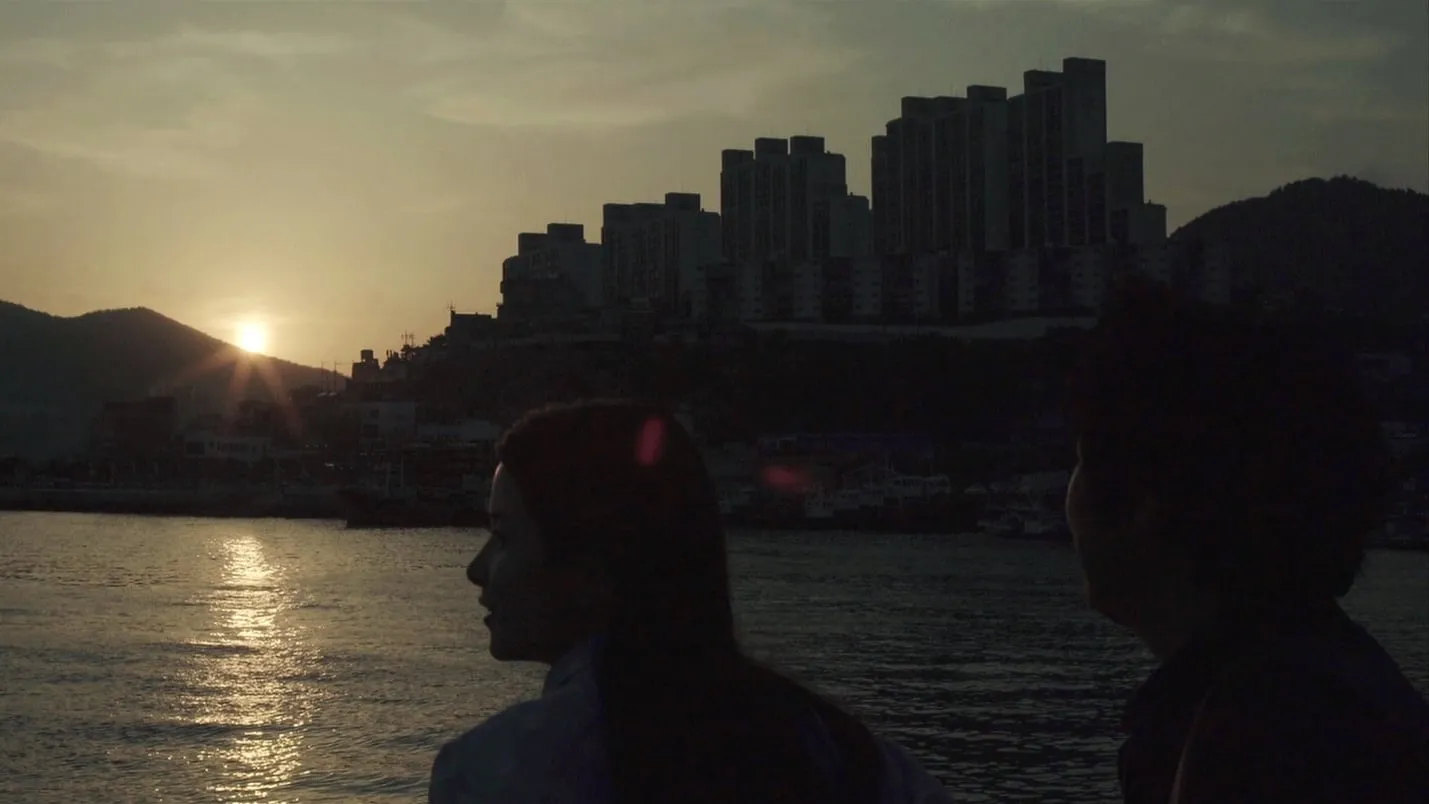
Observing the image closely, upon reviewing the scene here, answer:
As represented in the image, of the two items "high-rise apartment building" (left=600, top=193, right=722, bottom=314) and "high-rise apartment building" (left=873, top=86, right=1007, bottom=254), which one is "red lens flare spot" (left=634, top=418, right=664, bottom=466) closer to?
"high-rise apartment building" (left=873, top=86, right=1007, bottom=254)

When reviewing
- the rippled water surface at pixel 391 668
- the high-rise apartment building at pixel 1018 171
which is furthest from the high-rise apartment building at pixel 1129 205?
the rippled water surface at pixel 391 668

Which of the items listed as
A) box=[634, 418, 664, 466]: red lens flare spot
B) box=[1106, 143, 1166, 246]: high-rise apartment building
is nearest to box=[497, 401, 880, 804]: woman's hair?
box=[634, 418, 664, 466]: red lens flare spot

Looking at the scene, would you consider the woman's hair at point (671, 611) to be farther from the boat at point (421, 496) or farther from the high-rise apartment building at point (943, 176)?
the high-rise apartment building at point (943, 176)

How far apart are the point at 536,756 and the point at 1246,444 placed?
45cm

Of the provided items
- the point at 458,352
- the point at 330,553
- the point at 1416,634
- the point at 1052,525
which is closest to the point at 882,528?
the point at 1052,525

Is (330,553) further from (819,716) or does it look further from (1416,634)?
(819,716)

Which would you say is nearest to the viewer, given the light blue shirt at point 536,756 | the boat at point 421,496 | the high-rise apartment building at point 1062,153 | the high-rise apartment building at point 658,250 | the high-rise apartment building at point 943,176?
the light blue shirt at point 536,756

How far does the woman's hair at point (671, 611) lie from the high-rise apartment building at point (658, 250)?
72.7 meters

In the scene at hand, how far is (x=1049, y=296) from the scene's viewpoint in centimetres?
6525

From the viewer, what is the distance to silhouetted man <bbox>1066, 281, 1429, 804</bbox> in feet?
2.94

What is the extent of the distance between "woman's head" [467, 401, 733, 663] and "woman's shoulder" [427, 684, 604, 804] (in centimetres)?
8

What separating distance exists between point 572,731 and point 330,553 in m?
37.3

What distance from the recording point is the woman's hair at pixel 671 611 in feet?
3.28

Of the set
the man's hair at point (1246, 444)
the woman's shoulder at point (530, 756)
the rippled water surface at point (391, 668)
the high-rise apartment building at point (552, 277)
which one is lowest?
the rippled water surface at point (391, 668)
